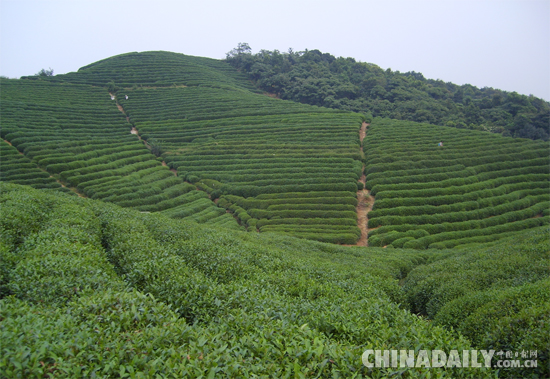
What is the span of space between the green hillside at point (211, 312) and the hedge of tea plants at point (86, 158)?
19447 millimetres

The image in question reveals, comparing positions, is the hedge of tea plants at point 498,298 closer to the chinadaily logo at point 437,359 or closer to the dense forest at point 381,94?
the chinadaily logo at point 437,359

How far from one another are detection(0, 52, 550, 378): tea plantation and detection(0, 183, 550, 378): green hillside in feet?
0.15

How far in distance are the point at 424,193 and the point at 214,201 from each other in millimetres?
21491

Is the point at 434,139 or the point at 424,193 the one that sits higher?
the point at 434,139

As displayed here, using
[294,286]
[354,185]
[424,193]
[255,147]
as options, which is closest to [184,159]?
[255,147]

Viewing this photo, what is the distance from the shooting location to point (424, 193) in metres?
32.4

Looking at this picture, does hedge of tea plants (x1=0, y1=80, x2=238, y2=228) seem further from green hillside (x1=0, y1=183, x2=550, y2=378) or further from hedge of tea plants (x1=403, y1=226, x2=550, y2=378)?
hedge of tea plants (x1=403, y1=226, x2=550, y2=378)

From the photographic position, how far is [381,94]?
77312 millimetres

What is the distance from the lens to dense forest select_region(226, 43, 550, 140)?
62281mm

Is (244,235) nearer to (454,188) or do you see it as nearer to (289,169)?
(289,169)

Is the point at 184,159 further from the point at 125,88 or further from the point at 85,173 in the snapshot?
the point at 125,88

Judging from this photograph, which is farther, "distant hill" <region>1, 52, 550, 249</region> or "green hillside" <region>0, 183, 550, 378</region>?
"distant hill" <region>1, 52, 550, 249</region>

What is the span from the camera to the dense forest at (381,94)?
62281 mm

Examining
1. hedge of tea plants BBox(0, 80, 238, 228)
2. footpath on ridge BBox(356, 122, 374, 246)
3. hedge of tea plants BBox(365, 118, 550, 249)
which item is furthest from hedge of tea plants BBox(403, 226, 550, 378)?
hedge of tea plants BBox(0, 80, 238, 228)
